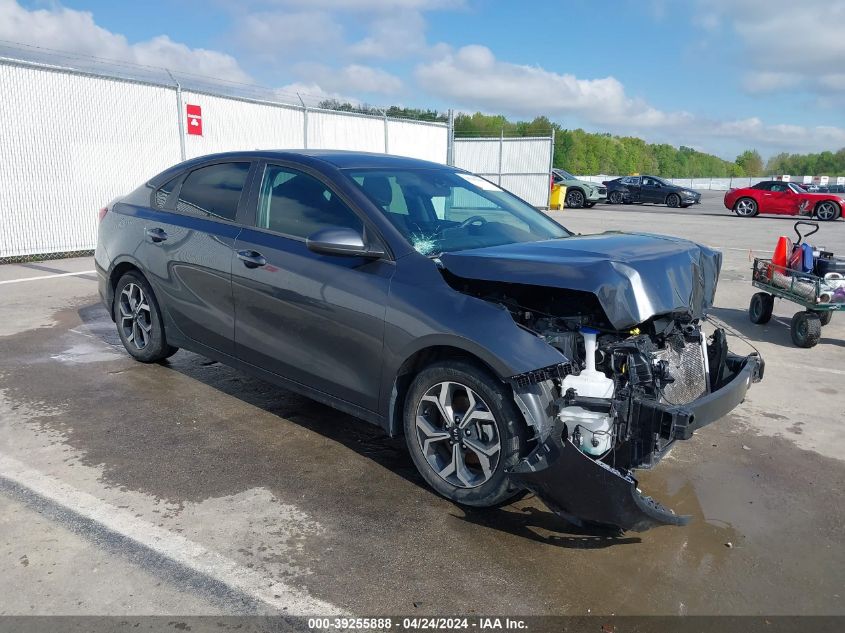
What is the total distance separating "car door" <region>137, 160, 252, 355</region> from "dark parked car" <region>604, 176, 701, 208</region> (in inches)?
1156

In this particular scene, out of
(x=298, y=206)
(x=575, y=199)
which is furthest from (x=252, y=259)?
(x=575, y=199)

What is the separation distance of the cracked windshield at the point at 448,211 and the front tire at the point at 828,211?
77.4 feet

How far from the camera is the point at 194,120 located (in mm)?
14156

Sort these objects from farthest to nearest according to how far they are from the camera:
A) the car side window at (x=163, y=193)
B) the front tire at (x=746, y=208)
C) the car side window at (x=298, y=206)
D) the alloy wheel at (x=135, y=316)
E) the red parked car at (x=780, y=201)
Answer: the front tire at (x=746, y=208), the red parked car at (x=780, y=201), the alloy wheel at (x=135, y=316), the car side window at (x=163, y=193), the car side window at (x=298, y=206)

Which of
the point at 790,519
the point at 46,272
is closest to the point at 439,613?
the point at 790,519

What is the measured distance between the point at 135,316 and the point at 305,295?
2.29m

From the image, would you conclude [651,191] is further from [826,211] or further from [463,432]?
[463,432]

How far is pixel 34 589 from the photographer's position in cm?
278

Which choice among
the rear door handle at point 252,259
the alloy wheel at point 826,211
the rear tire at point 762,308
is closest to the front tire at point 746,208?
the alloy wheel at point 826,211

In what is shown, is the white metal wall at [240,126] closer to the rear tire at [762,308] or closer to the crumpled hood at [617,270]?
the rear tire at [762,308]

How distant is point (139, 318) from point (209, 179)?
1.38 metres

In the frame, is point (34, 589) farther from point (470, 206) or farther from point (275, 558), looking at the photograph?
point (470, 206)

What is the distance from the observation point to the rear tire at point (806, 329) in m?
6.75

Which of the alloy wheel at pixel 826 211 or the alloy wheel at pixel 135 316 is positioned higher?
the alloy wheel at pixel 826 211
